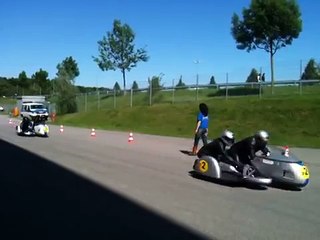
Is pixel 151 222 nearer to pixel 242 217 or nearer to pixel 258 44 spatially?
pixel 242 217

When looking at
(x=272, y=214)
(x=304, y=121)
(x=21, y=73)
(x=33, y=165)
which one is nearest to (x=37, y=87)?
(x=21, y=73)

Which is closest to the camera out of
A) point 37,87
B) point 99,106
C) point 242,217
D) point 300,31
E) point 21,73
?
point 242,217

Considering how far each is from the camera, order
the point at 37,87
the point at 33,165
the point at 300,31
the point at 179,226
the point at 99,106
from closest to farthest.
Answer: the point at 179,226 < the point at 33,165 < the point at 300,31 < the point at 99,106 < the point at 37,87

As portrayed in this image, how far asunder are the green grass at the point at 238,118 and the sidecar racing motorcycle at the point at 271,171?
442 inches

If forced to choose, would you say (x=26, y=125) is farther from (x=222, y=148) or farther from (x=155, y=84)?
(x=155, y=84)

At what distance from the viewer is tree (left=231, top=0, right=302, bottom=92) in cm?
3747

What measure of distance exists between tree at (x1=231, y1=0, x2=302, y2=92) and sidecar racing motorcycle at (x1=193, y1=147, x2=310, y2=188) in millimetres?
26235

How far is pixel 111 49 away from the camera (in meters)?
55.0

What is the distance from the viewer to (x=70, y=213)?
7984 mm

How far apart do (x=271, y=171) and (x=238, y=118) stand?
19.4 meters

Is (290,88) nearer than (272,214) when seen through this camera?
No

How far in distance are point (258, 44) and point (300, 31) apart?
2987mm

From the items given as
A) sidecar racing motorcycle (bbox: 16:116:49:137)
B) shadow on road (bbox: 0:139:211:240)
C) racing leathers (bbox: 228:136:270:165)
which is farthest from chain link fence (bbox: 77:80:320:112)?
shadow on road (bbox: 0:139:211:240)

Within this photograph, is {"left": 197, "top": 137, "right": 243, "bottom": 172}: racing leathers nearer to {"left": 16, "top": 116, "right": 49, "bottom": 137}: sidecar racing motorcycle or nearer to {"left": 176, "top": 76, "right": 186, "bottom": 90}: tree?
{"left": 16, "top": 116, "right": 49, "bottom": 137}: sidecar racing motorcycle
